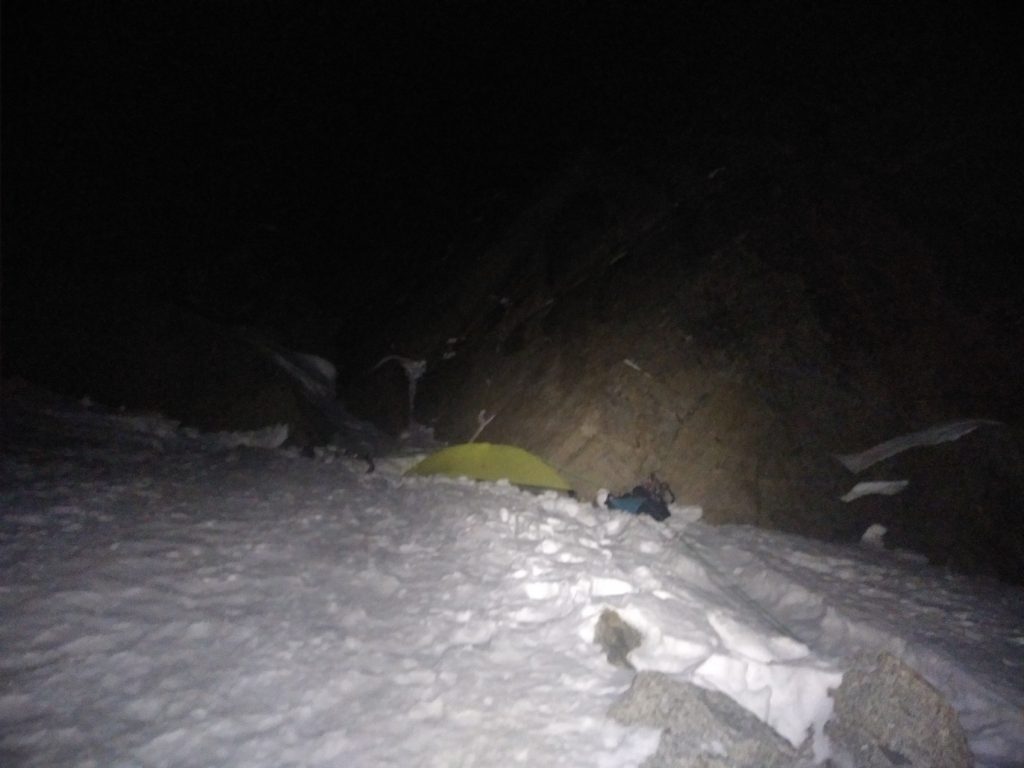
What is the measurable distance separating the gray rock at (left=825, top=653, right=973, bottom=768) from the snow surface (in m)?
0.13

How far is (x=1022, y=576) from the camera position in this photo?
694 centimetres

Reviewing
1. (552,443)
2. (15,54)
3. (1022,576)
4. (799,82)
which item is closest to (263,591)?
(552,443)

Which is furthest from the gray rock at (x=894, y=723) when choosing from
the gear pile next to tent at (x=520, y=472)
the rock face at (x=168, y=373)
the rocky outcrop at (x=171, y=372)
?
the rock face at (x=168, y=373)

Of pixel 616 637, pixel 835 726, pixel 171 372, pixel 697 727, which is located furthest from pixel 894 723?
pixel 171 372

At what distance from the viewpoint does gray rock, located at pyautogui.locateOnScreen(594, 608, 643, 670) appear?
4.36 meters

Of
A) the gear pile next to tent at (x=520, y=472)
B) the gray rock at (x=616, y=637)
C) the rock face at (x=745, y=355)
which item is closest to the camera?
the gray rock at (x=616, y=637)

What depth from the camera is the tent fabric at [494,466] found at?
898 centimetres

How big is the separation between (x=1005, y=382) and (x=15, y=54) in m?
31.2

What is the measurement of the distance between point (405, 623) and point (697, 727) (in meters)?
2.35

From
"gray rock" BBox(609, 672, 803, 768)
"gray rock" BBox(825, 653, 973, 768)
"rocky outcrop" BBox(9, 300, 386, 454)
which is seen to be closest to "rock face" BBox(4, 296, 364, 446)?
"rocky outcrop" BBox(9, 300, 386, 454)

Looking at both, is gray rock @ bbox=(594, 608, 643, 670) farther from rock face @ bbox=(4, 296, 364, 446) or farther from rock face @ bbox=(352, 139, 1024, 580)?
rock face @ bbox=(4, 296, 364, 446)

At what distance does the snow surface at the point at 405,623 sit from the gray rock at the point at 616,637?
67 millimetres

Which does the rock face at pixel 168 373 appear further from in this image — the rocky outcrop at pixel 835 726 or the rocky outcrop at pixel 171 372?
the rocky outcrop at pixel 835 726

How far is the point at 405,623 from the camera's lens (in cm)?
477
